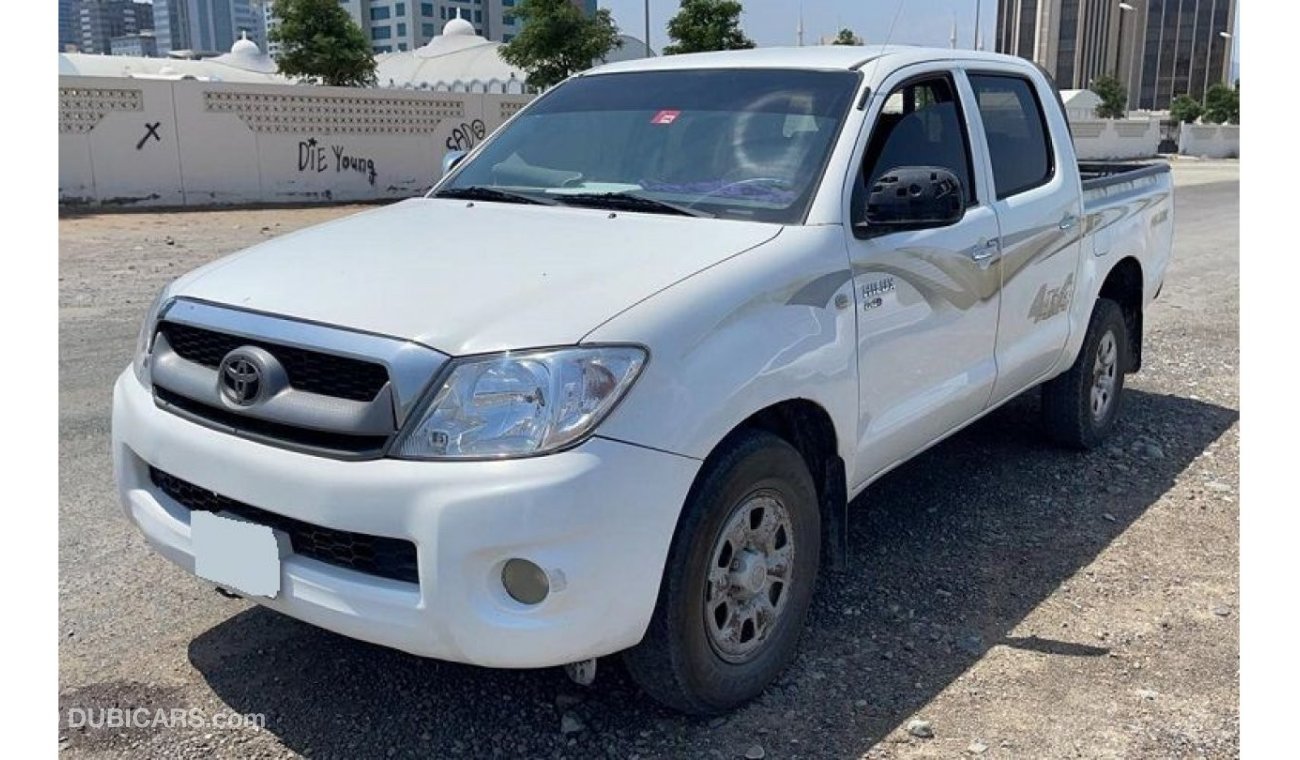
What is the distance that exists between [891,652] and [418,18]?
135 meters

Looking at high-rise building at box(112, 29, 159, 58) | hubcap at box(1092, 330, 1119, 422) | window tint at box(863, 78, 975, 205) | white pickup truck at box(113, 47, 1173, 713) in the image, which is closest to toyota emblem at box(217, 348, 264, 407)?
white pickup truck at box(113, 47, 1173, 713)

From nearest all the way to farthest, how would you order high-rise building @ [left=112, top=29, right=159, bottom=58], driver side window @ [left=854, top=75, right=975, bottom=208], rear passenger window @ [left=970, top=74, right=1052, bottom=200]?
driver side window @ [left=854, top=75, right=975, bottom=208]
rear passenger window @ [left=970, top=74, right=1052, bottom=200]
high-rise building @ [left=112, top=29, right=159, bottom=58]

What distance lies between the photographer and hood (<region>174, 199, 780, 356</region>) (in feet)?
8.90

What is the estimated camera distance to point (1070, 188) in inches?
199

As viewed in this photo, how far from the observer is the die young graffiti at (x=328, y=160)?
883 inches

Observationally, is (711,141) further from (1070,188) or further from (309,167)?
(309,167)

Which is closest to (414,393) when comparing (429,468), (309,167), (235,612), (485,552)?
(429,468)

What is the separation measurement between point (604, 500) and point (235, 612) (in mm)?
1851

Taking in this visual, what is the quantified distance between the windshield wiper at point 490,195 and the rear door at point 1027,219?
184cm

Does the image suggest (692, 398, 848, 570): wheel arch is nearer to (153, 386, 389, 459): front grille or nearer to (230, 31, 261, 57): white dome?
(153, 386, 389, 459): front grille

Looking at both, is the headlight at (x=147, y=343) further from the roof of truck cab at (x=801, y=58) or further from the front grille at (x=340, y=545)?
the roof of truck cab at (x=801, y=58)

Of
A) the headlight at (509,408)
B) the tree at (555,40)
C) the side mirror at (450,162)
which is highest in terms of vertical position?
the tree at (555,40)

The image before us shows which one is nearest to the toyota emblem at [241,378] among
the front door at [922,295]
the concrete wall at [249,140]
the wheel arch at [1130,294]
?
the front door at [922,295]

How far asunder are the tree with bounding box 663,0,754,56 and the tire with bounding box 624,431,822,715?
122 feet
